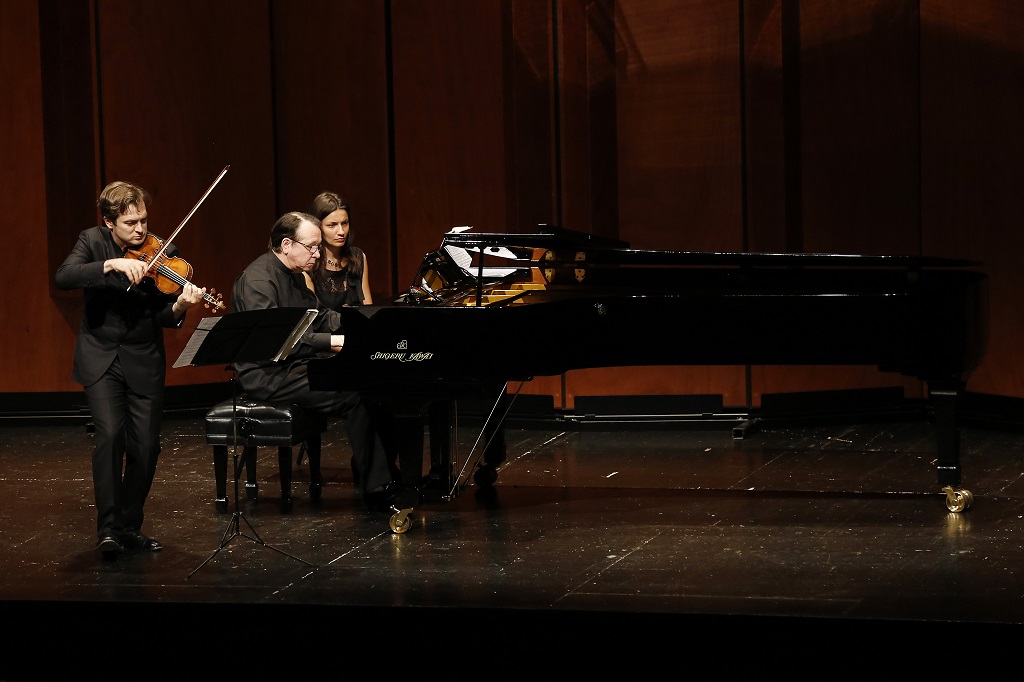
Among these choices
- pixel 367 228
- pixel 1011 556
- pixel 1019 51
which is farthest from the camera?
pixel 367 228

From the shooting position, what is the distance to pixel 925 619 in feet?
11.4

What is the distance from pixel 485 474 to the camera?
213 inches

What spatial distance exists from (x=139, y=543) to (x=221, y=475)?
73 cm

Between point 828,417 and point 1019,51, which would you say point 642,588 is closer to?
point 828,417

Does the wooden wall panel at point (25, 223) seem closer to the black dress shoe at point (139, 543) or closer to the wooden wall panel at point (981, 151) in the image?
the black dress shoe at point (139, 543)

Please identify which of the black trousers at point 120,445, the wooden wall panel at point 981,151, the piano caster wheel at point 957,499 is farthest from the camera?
the wooden wall panel at point 981,151

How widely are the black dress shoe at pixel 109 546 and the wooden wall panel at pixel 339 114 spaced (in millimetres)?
3197

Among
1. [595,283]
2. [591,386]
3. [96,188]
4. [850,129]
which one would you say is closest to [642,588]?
[595,283]

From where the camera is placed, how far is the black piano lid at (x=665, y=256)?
4.59m

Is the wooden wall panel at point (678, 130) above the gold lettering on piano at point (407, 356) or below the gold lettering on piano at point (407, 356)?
above

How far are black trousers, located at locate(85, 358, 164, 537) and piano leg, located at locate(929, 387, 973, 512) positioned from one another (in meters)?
2.70

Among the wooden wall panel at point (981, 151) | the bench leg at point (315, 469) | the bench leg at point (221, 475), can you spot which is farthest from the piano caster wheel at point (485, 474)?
the wooden wall panel at point (981, 151)

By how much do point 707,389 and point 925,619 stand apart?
11.2 ft

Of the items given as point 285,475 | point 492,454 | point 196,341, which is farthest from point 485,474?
point 196,341
